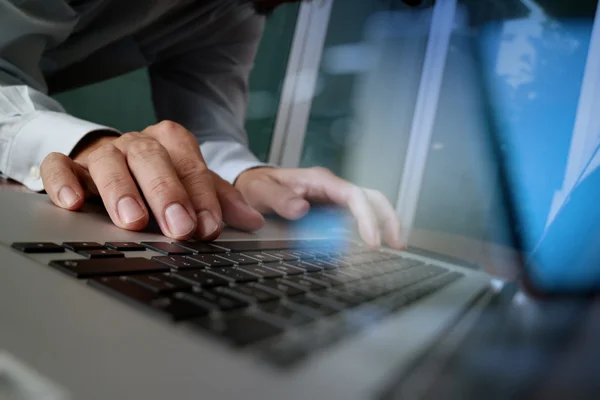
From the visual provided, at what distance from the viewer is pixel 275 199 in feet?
2.33

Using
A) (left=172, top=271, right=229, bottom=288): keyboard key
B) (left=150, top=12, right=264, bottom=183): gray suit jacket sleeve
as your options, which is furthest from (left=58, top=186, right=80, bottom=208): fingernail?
(left=150, top=12, right=264, bottom=183): gray suit jacket sleeve

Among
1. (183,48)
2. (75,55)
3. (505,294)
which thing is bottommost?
(505,294)

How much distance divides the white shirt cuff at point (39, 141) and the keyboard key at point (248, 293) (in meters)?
0.36

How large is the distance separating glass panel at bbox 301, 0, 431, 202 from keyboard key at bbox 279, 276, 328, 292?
1739 millimetres

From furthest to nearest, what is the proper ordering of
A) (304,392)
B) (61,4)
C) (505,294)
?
(61,4), (505,294), (304,392)

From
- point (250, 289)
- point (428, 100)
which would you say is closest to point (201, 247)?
point (250, 289)

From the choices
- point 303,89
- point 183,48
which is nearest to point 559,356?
point 183,48

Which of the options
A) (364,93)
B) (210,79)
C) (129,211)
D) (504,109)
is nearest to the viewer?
(129,211)

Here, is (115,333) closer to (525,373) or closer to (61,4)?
(525,373)

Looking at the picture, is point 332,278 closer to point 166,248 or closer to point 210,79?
point 166,248

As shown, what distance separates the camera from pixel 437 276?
18.5 inches

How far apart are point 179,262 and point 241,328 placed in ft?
0.40

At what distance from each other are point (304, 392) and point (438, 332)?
129 millimetres

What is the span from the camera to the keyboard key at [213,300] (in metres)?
0.20
